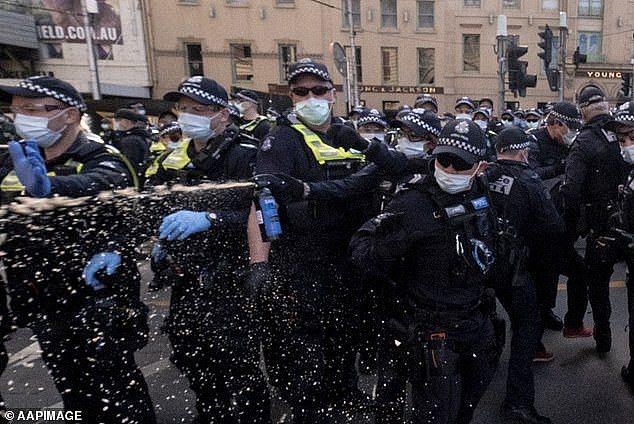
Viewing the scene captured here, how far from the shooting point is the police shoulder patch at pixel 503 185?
8.05ft

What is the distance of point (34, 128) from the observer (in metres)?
1.99

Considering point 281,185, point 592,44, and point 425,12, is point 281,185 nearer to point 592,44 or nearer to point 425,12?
point 425,12

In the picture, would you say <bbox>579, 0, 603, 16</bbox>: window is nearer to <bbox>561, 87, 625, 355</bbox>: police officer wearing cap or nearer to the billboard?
the billboard

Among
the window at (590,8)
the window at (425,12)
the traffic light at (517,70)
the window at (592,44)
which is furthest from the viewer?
the window at (592,44)

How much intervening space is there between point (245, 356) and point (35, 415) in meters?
1.07

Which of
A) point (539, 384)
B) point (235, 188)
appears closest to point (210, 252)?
point (235, 188)

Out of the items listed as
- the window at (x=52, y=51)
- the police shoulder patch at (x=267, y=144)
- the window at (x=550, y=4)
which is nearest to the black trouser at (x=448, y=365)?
the police shoulder patch at (x=267, y=144)

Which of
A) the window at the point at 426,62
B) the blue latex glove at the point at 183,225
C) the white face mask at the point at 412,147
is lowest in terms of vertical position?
the blue latex glove at the point at 183,225

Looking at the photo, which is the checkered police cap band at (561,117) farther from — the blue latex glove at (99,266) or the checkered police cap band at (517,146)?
Answer: the blue latex glove at (99,266)

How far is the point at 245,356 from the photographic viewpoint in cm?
239

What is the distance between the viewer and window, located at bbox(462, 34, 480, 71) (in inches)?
912

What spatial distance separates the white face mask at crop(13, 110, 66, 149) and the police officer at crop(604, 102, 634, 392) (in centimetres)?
308

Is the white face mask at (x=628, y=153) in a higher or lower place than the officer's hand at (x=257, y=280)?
higher

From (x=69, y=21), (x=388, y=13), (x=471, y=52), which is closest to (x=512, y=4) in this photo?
(x=471, y=52)
